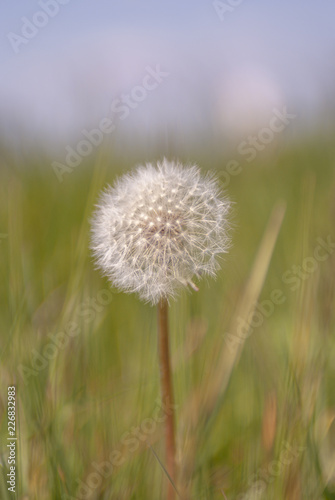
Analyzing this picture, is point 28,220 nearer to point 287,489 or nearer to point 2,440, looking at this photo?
point 2,440

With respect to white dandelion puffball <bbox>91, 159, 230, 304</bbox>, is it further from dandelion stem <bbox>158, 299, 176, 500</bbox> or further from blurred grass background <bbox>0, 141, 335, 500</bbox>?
blurred grass background <bbox>0, 141, 335, 500</bbox>

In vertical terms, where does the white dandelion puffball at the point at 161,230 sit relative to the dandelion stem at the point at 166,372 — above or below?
above

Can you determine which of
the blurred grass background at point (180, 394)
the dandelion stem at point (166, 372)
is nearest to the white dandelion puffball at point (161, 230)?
the dandelion stem at point (166, 372)

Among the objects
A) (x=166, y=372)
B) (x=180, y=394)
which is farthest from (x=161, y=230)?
(x=180, y=394)

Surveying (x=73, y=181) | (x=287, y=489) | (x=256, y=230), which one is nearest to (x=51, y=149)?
(x=73, y=181)

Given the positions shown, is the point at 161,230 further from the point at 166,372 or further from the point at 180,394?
the point at 180,394

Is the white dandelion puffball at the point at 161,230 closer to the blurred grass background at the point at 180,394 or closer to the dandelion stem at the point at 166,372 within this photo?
the dandelion stem at the point at 166,372

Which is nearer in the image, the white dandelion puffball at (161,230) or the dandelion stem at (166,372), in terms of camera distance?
the dandelion stem at (166,372)

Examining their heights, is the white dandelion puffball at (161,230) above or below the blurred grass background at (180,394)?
above

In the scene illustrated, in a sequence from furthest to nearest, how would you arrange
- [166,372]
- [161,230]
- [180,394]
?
[180,394] → [161,230] → [166,372]
